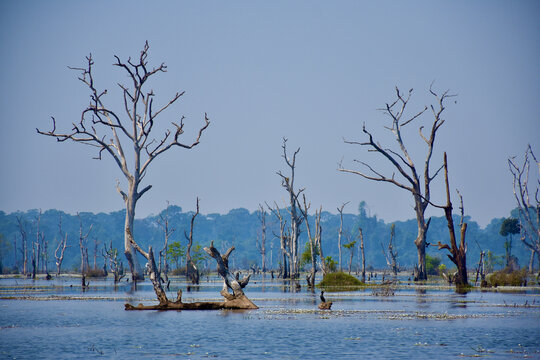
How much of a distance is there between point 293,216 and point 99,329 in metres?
58.8

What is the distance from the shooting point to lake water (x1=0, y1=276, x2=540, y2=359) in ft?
63.2

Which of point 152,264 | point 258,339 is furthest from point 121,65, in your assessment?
point 258,339

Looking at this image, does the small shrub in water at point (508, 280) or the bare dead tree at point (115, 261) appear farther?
the bare dead tree at point (115, 261)

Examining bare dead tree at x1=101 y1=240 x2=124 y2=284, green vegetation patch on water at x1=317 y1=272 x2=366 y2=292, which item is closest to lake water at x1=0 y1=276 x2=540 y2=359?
green vegetation patch on water at x1=317 y1=272 x2=366 y2=292

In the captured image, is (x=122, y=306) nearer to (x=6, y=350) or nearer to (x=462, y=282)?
(x=6, y=350)

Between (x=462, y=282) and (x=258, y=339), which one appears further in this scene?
(x=462, y=282)

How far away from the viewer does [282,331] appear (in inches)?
939

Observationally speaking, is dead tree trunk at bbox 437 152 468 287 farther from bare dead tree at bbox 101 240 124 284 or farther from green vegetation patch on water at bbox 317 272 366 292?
bare dead tree at bbox 101 240 124 284

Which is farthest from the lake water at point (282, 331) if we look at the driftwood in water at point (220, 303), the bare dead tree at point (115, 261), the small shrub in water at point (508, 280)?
the bare dead tree at point (115, 261)

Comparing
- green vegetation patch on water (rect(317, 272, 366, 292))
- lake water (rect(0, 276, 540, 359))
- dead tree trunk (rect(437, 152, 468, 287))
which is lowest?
lake water (rect(0, 276, 540, 359))

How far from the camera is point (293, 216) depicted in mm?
83188

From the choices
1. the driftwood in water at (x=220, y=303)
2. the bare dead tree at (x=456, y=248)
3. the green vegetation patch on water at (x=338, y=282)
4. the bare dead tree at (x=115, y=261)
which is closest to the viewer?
the driftwood in water at (x=220, y=303)

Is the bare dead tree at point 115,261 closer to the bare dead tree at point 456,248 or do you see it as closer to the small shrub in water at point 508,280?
the bare dead tree at point 456,248

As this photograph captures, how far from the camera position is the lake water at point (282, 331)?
63.2ft
